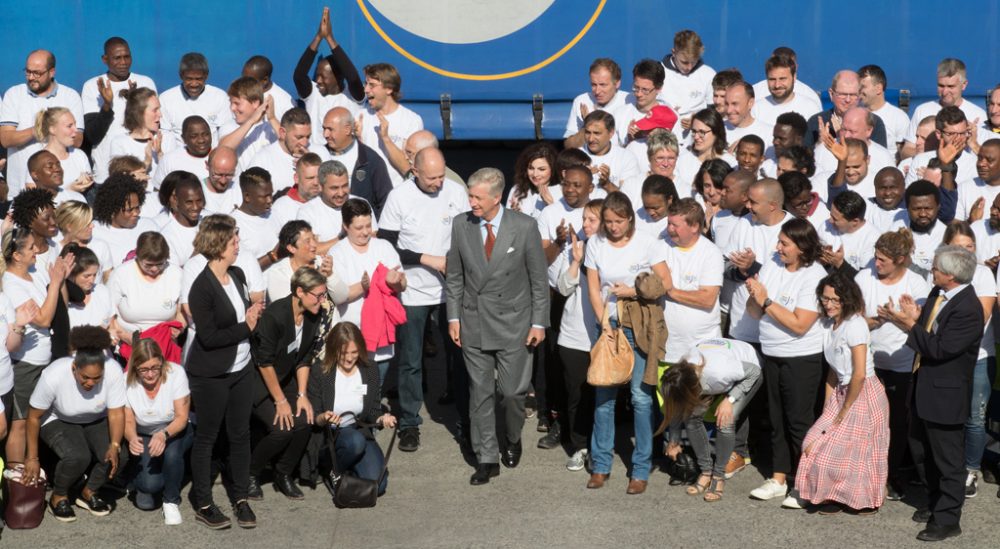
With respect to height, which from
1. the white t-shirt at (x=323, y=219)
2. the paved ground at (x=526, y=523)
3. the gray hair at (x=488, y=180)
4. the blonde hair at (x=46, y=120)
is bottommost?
the paved ground at (x=526, y=523)

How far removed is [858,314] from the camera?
7.03 meters

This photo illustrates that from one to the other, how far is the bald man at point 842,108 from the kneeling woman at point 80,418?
502 cm

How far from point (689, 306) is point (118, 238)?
3435 mm

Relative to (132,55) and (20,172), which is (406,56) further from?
(20,172)

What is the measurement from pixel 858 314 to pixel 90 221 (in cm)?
439

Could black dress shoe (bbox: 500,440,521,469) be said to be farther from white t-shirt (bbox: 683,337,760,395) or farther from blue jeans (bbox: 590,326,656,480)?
white t-shirt (bbox: 683,337,760,395)

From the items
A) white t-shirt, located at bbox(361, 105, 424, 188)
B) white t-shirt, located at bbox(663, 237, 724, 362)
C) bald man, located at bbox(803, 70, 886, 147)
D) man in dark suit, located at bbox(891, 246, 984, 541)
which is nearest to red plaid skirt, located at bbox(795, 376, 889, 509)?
man in dark suit, located at bbox(891, 246, 984, 541)

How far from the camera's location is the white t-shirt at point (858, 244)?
771 cm

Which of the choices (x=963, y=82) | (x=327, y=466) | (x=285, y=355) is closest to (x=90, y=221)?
(x=285, y=355)

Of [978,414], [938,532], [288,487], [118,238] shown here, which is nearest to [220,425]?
[288,487]

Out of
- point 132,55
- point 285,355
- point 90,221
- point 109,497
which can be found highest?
point 132,55

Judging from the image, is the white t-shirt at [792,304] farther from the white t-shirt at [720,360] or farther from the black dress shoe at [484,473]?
the black dress shoe at [484,473]

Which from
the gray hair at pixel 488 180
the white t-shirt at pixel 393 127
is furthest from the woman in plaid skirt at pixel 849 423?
the white t-shirt at pixel 393 127

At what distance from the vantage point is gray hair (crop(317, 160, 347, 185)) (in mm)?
8102
